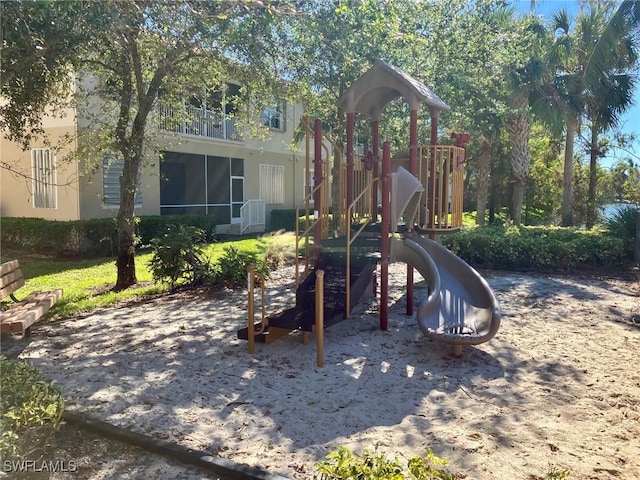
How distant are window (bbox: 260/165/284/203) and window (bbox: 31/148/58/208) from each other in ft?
30.5

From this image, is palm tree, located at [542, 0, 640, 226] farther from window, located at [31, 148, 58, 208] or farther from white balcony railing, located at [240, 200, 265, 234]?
window, located at [31, 148, 58, 208]

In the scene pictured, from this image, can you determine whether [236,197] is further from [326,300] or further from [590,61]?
[326,300]

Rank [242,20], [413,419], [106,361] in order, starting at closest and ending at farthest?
1. [413,419]
2. [106,361]
3. [242,20]

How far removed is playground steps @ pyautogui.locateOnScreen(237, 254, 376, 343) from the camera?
566cm

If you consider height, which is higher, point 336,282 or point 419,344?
point 336,282

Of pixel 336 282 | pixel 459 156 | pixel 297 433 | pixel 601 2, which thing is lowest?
pixel 297 433

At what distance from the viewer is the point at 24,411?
2.85m

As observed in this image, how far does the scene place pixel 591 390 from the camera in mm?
4598

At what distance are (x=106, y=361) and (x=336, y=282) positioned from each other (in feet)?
9.12

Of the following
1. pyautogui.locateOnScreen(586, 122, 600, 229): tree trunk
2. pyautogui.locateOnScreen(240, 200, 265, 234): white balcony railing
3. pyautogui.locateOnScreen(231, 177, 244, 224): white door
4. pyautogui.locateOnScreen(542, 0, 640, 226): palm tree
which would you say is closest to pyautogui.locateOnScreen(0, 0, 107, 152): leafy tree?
pyautogui.locateOnScreen(240, 200, 265, 234): white balcony railing

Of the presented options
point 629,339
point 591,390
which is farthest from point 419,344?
point 629,339

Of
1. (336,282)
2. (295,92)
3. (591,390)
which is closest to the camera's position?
(591,390)

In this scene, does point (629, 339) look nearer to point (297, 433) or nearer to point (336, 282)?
point (336, 282)

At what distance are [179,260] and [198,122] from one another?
33.9 feet
